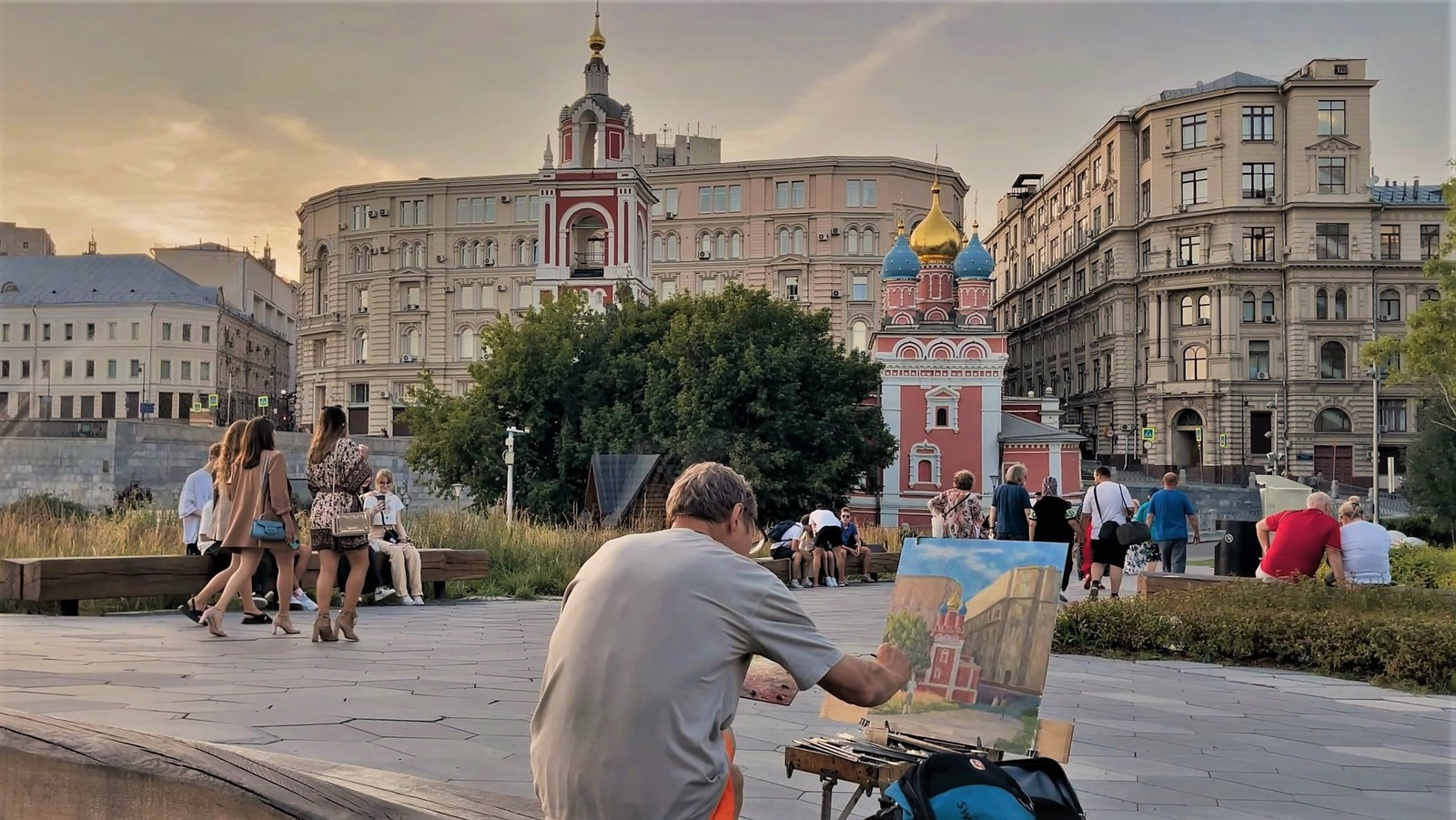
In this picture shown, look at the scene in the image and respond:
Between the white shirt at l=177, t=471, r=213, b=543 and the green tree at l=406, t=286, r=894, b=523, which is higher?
the green tree at l=406, t=286, r=894, b=523

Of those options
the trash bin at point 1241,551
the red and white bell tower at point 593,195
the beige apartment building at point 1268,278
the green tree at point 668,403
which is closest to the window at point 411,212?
the red and white bell tower at point 593,195

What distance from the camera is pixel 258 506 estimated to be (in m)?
9.05

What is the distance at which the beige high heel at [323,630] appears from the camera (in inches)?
357

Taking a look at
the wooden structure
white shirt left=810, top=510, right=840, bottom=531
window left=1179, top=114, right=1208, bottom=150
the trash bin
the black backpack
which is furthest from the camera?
window left=1179, top=114, right=1208, bottom=150

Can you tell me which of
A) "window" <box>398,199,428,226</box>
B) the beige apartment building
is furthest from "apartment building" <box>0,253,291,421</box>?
the beige apartment building

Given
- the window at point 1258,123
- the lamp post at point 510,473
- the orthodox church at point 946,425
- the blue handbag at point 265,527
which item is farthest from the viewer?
the window at point 1258,123

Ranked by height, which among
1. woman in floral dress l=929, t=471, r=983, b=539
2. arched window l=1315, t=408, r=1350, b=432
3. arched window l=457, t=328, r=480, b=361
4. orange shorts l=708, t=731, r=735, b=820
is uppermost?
arched window l=457, t=328, r=480, b=361

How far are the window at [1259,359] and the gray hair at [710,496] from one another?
65395 millimetres

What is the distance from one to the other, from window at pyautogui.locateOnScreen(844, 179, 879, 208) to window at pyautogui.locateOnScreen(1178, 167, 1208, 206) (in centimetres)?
1994

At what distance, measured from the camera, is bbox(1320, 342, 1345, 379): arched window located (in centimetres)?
6234

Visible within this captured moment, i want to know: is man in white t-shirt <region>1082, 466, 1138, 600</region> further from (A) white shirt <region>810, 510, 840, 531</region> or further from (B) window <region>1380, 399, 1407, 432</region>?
(B) window <region>1380, 399, 1407, 432</region>

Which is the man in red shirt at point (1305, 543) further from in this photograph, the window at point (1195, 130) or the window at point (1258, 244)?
the window at point (1195, 130)

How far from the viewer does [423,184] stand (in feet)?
272

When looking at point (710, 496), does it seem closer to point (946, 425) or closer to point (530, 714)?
point (530, 714)
